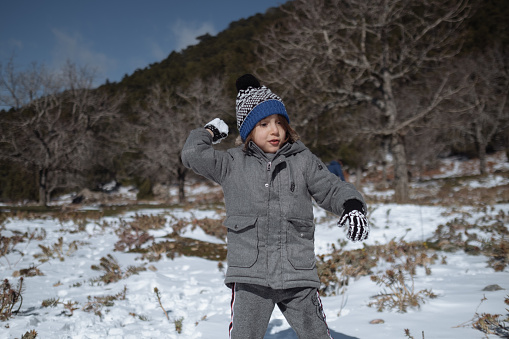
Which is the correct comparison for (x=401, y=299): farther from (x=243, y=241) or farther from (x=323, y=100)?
(x=323, y=100)

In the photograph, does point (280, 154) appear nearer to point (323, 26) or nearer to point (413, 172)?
point (323, 26)

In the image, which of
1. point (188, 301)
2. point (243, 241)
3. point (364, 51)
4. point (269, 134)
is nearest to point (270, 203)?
point (243, 241)

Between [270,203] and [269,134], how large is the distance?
44 cm

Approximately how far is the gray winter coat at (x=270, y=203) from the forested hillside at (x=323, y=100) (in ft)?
30.3

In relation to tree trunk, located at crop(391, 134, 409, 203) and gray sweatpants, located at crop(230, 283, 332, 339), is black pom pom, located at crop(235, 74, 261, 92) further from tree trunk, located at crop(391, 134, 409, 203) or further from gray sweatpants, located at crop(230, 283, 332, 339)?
tree trunk, located at crop(391, 134, 409, 203)

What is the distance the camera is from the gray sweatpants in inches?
68.2

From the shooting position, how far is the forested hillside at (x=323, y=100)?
10.8 metres

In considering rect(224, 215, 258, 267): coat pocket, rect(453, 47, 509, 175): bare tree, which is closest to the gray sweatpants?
rect(224, 215, 258, 267): coat pocket

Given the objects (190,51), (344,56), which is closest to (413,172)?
(344,56)

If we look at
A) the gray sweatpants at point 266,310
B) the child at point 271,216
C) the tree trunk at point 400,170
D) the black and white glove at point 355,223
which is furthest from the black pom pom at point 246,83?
the tree trunk at point 400,170

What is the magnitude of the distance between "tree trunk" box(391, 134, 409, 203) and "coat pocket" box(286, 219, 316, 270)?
9978 mm

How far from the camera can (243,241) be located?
1.78m

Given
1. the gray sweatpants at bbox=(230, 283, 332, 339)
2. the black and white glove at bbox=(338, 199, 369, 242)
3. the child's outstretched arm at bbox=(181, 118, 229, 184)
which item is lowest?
the gray sweatpants at bbox=(230, 283, 332, 339)

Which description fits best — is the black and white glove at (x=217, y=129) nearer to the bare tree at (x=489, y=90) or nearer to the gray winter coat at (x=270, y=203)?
the gray winter coat at (x=270, y=203)
